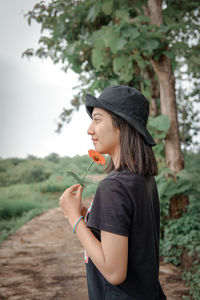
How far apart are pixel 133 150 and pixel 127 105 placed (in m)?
0.18

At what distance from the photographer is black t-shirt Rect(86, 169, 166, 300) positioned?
2.88ft

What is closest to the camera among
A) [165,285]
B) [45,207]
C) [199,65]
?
[165,285]

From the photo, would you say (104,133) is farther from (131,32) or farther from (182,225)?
(182,225)

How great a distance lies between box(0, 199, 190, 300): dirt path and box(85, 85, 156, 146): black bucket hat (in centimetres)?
181

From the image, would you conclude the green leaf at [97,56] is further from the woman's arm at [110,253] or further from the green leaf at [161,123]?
the woman's arm at [110,253]

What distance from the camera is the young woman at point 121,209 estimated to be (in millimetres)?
875

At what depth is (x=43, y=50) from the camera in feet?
16.5

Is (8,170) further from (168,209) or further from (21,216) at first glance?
(168,209)

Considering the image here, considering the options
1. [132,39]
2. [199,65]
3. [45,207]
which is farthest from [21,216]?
[199,65]

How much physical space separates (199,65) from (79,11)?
2665 millimetres

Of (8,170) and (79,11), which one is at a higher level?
(79,11)

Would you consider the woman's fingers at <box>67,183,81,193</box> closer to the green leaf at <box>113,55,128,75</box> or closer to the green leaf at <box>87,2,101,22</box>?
the green leaf at <box>113,55,128,75</box>

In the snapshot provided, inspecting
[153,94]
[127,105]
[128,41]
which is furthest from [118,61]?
[127,105]

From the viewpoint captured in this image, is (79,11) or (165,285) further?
(79,11)
